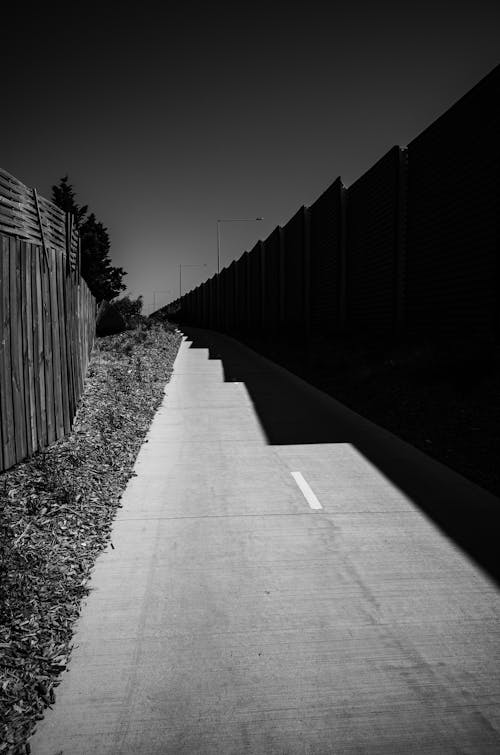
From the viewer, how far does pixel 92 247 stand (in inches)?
2522

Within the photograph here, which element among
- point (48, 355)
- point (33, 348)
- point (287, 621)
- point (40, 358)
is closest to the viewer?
point (287, 621)

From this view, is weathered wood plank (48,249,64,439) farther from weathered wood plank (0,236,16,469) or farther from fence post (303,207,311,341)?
fence post (303,207,311,341)

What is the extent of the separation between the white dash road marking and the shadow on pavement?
1076 mm

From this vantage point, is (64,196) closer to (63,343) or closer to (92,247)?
(92,247)

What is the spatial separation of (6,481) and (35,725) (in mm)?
3387

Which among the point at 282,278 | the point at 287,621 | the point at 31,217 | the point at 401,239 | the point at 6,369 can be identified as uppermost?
the point at 282,278

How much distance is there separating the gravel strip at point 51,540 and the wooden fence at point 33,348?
296 mm

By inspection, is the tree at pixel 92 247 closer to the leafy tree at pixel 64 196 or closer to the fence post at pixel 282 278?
the leafy tree at pixel 64 196

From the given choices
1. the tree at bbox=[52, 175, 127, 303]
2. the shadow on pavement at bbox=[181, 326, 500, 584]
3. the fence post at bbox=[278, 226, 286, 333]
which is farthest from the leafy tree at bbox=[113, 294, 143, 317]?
the tree at bbox=[52, 175, 127, 303]

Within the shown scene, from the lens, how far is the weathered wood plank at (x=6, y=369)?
599 centimetres

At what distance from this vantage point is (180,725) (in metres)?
2.90

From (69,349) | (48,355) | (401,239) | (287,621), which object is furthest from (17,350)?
(401,239)

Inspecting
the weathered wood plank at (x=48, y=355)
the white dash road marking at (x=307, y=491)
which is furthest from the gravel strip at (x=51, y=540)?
the white dash road marking at (x=307, y=491)

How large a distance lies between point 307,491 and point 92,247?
206 feet
